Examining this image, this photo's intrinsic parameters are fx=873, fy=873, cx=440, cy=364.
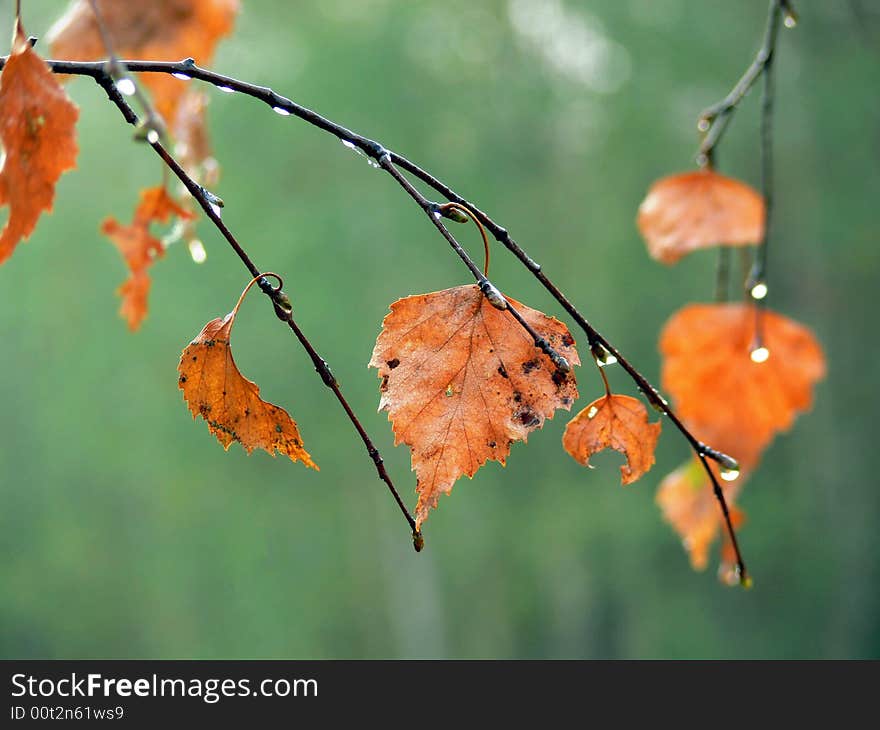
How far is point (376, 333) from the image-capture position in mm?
3428

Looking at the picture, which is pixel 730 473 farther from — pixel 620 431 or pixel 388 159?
pixel 388 159

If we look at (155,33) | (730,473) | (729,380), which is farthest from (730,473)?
(155,33)

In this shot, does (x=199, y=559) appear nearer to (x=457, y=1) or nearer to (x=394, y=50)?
(x=394, y=50)

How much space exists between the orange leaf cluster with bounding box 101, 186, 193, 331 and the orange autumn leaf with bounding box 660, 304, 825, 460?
29cm

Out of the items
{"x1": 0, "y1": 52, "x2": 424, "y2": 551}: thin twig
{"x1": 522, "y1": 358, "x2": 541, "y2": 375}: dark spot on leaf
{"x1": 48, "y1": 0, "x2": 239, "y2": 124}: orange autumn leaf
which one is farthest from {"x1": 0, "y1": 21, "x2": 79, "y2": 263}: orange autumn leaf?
{"x1": 48, "y1": 0, "x2": 239, "y2": 124}: orange autumn leaf

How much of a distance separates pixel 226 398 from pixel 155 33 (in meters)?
0.32

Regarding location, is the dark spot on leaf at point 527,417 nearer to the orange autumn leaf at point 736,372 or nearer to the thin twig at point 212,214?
the thin twig at point 212,214

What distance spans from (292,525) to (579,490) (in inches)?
48.4

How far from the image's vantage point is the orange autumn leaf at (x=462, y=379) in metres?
0.26

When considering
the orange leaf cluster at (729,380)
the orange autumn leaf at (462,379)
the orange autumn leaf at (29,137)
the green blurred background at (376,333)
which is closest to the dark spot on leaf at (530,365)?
the orange autumn leaf at (462,379)

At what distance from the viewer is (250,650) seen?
369cm

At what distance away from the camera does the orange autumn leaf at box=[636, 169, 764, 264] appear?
17.3 inches

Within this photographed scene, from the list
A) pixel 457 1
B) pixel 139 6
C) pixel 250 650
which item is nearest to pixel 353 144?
pixel 139 6

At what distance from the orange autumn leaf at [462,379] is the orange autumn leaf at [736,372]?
0.29 metres
